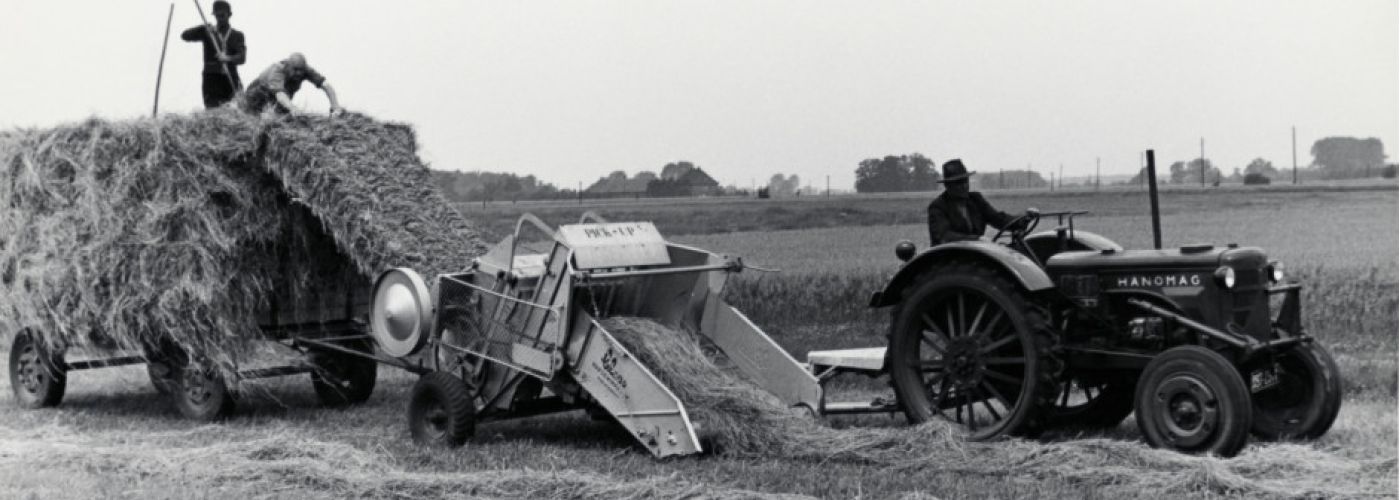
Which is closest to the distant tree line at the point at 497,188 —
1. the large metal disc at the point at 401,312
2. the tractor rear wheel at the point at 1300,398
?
the large metal disc at the point at 401,312

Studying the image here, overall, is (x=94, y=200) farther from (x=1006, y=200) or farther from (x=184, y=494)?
(x=1006, y=200)

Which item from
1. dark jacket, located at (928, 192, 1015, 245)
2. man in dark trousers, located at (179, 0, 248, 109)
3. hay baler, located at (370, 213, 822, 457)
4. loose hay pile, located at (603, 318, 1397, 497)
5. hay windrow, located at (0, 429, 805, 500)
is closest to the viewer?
→ loose hay pile, located at (603, 318, 1397, 497)

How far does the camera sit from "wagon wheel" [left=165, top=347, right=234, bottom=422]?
956cm

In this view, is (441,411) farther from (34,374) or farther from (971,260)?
(34,374)

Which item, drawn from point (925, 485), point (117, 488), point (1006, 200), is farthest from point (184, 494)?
point (1006, 200)

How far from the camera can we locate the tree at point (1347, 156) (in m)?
17.9

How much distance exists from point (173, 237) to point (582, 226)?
10.9ft

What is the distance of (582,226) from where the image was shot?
7.71 meters

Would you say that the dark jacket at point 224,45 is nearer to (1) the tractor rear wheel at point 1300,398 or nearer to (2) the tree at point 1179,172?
(1) the tractor rear wheel at point 1300,398

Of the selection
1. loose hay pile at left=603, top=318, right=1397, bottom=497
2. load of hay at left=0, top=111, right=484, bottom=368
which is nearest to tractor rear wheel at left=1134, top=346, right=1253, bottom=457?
loose hay pile at left=603, top=318, right=1397, bottom=497

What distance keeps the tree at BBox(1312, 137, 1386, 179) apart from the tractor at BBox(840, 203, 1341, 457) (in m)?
11.3

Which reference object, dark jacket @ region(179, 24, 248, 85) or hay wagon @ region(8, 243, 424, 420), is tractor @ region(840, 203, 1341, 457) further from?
dark jacket @ region(179, 24, 248, 85)

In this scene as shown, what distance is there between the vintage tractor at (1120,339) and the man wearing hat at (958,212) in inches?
16.7

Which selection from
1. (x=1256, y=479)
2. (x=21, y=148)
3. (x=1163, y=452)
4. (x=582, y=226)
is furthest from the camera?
(x=21, y=148)
